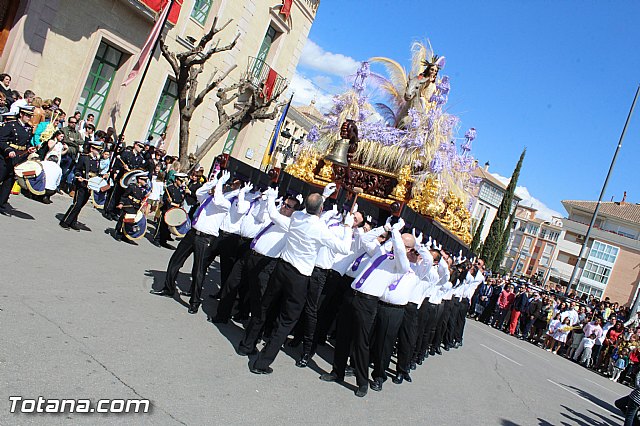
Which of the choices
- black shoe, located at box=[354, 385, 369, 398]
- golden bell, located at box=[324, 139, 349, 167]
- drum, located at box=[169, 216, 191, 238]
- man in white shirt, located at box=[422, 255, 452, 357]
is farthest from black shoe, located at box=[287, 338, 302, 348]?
drum, located at box=[169, 216, 191, 238]

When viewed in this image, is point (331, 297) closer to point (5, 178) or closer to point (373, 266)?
point (373, 266)

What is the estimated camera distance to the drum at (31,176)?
965 cm

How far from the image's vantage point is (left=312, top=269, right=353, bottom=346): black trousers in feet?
27.7

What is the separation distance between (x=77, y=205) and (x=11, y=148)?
151 cm

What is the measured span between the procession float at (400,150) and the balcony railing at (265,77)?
11.4m

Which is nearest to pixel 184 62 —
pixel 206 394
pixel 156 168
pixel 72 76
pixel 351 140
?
pixel 72 76

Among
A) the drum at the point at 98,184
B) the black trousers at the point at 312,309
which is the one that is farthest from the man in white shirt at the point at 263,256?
the drum at the point at 98,184

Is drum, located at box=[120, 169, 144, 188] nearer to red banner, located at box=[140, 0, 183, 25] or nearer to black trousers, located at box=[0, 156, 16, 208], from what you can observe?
black trousers, located at box=[0, 156, 16, 208]

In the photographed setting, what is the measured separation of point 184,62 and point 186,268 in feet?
24.8

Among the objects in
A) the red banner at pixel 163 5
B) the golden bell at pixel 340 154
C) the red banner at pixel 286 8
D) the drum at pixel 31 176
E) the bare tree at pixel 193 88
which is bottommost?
the drum at pixel 31 176

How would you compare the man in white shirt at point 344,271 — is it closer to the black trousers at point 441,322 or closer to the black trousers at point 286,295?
the black trousers at point 286,295

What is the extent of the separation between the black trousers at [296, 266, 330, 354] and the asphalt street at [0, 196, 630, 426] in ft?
1.04

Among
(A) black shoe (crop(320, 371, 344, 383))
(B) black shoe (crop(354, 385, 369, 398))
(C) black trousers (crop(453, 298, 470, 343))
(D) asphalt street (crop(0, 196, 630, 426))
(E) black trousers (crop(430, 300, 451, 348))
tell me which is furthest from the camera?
(C) black trousers (crop(453, 298, 470, 343))

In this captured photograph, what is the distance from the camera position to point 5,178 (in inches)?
363
